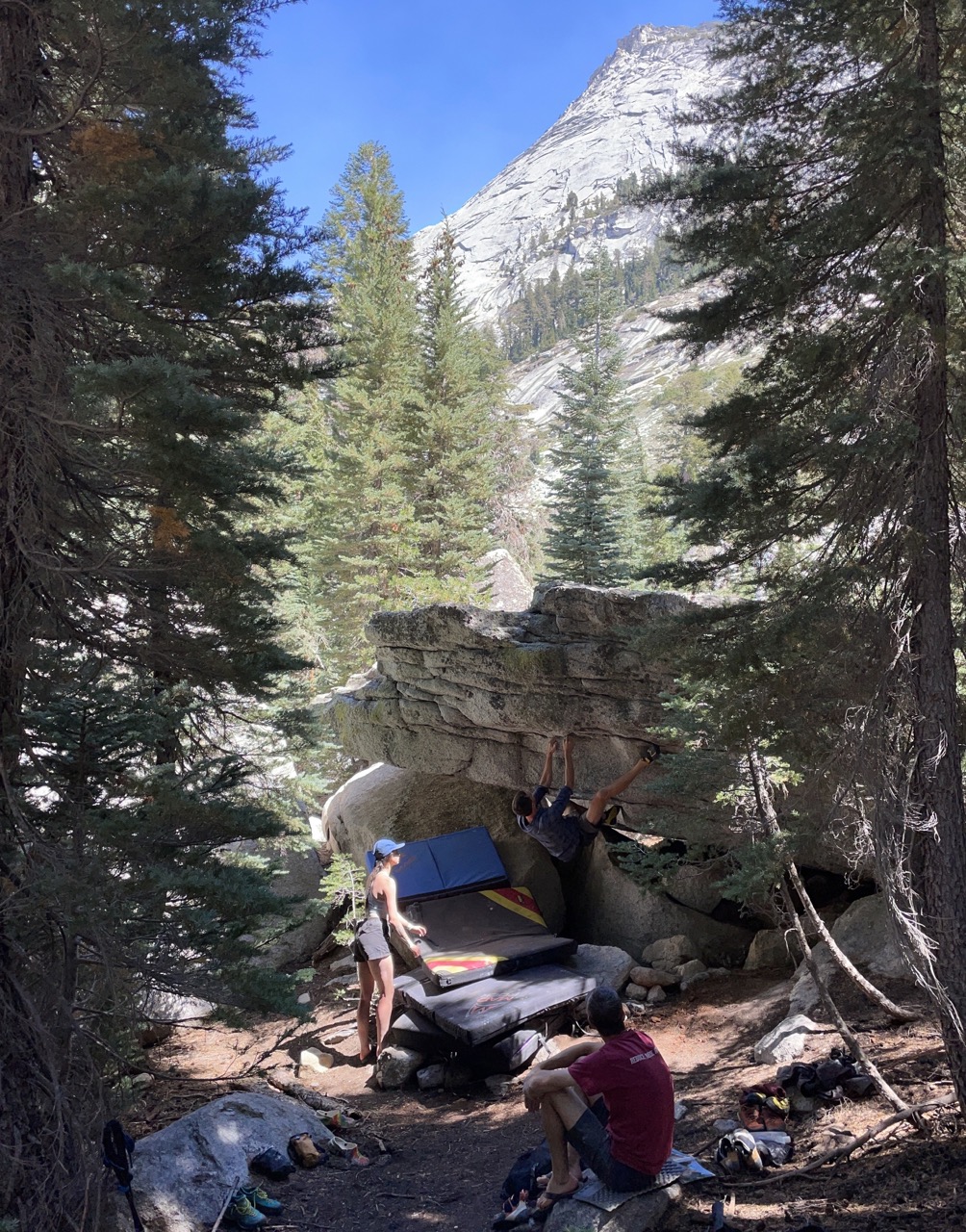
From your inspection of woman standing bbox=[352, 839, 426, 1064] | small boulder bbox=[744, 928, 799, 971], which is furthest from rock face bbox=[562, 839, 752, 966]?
woman standing bbox=[352, 839, 426, 1064]

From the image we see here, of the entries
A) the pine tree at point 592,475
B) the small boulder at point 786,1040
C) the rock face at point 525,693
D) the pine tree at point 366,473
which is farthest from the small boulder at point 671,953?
the pine tree at point 366,473

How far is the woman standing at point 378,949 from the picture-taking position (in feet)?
28.0

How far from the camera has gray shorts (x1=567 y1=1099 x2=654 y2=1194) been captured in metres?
4.52

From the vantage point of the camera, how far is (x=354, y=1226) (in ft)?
16.7

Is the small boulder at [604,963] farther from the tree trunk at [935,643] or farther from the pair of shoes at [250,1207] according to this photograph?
the tree trunk at [935,643]

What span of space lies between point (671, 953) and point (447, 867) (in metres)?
2.94

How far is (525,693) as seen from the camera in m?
10.5

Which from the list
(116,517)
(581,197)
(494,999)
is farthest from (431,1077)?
(581,197)

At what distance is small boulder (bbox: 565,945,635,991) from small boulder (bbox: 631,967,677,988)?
123 mm

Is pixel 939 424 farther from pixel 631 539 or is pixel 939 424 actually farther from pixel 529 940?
pixel 631 539

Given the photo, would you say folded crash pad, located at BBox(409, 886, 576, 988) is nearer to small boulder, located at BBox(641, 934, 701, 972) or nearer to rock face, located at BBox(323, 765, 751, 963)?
rock face, located at BBox(323, 765, 751, 963)

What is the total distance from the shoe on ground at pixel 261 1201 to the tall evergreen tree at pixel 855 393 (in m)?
4.02

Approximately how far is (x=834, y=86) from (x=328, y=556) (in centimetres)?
1591

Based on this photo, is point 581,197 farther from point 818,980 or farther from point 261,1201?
point 261,1201
